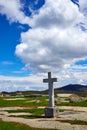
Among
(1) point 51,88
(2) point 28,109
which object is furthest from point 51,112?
(2) point 28,109

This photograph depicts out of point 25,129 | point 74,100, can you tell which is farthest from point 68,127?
point 74,100

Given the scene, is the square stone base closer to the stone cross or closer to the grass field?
the stone cross

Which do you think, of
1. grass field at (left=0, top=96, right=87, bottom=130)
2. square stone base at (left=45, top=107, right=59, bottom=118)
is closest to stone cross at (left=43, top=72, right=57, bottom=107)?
square stone base at (left=45, top=107, right=59, bottom=118)

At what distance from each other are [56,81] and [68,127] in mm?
15102

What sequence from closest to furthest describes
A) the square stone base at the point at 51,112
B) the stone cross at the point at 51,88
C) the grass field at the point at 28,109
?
1. the grass field at the point at 28,109
2. the square stone base at the point at 51,112
3. the stone cross at the point at 51,88

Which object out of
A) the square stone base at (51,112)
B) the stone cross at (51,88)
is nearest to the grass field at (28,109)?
the square stone base at (51,112)

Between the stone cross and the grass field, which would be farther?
the stone cross

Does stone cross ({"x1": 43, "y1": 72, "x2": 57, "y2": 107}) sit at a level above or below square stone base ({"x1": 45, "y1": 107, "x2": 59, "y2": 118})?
above

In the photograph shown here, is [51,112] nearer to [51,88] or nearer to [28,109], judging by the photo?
[51,88]

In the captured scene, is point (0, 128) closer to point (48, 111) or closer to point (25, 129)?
point (25, 129)

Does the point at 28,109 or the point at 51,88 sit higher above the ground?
the point at 51,88

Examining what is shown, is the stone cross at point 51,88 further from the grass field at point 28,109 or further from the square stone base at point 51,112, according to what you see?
the grass field at point 28,109

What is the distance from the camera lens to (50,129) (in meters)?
31.3

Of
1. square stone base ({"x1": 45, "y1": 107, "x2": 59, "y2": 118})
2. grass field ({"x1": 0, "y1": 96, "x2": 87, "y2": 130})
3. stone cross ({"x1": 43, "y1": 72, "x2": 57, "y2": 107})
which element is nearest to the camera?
grass field ({"x1": 0, "y1": 96, "x2": 87, "y2": 130})
